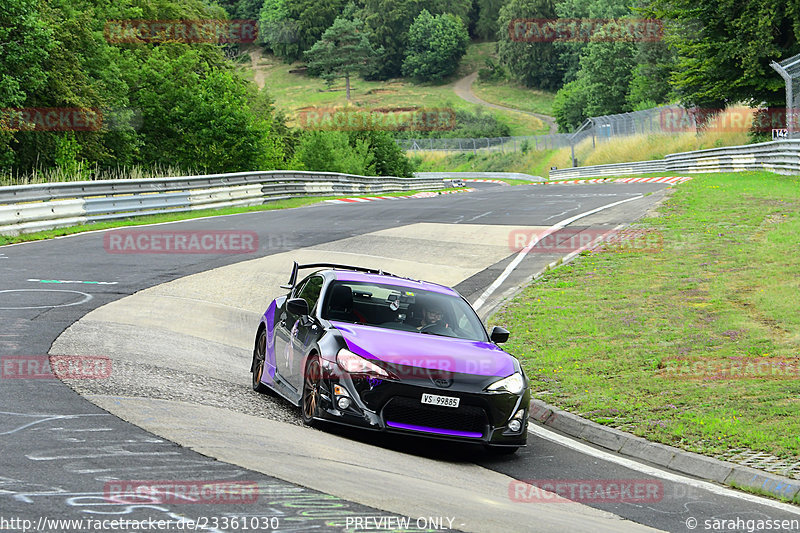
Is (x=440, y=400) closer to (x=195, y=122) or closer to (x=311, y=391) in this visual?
(x=311, y=391)

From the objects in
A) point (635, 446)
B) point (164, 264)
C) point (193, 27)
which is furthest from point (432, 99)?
point (635, 446)

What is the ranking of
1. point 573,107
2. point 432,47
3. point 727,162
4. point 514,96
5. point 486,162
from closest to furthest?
point 727,162 < point 486,162 < point 573,107 < point 514,96 < point 432,47

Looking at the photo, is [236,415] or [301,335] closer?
[236,415]

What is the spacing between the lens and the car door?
9.02m

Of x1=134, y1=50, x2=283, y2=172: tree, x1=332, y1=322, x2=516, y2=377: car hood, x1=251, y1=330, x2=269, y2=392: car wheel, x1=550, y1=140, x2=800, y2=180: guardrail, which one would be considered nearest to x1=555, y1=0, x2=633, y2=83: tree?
x1=550, y1=140, x2=800, y2=180: guardrail

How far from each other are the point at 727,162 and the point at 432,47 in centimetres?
13652

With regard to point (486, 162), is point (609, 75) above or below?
above

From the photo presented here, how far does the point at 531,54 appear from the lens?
164 meters

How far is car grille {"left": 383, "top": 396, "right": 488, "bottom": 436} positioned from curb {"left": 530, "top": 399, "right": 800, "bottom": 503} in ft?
5.15

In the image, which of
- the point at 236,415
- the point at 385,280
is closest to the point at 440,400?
the point at 236,415

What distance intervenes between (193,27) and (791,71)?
3325 cm

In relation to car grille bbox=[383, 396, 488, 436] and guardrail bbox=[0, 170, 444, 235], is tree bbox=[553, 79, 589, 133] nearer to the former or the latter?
guardrail bbox=[0, 170, 444, 235]

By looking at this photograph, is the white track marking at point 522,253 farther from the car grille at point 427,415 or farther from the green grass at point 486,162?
the green grass at point 486,162

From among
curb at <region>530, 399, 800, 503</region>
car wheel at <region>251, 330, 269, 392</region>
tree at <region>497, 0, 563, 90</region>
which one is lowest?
curb at <region>530, 399, 800, 503</region>
